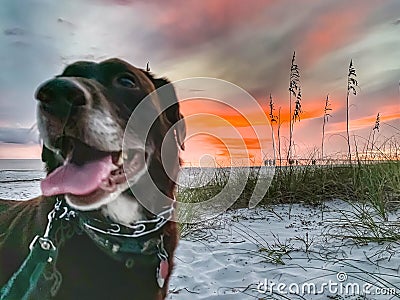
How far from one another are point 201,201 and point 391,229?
7.69 feet

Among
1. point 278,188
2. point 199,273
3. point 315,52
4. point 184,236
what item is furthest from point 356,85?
point 199,273

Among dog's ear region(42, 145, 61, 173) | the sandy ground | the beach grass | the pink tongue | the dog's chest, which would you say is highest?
the beach grass

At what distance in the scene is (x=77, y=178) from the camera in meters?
1.46

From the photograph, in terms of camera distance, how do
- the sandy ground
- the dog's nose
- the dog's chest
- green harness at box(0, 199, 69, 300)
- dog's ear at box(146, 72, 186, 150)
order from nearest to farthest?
1. the dog's nose
2. green harness at box(0, 199, 69, 300)
3. the dog's chest
4. dog's ear at box(146, 72, 186, 150)
5. the sandy ground

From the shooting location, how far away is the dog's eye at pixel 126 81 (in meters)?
1.64

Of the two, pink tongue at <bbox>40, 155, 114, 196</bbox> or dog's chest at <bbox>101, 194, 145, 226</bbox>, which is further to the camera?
dog's chest at <bbox>101, 194, 145, 226</bbox>

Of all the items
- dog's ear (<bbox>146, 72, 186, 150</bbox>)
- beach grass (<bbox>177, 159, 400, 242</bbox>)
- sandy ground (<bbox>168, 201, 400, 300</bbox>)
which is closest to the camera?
dog's ear (<bbox>146, 72, 186, 150</bbox>)

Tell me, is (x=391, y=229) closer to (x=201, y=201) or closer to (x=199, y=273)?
(x=199, y=273)

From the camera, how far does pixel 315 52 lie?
12.1 feet

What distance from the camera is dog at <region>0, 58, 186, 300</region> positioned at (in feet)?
4.69

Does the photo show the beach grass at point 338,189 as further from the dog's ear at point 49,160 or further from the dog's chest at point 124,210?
the dog's ear at point 49,160

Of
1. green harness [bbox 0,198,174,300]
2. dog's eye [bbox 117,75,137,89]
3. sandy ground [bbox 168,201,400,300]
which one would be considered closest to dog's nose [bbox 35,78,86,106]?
dog's eye [bbox 117,75,137,89]

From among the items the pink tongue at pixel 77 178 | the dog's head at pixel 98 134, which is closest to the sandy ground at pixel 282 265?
the dog's head at pixel 98 134

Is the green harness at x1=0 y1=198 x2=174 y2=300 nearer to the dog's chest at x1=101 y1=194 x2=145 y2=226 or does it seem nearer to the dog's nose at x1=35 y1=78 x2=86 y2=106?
the dog's chest at x1=101 y1=194 x2=145 y2=226
